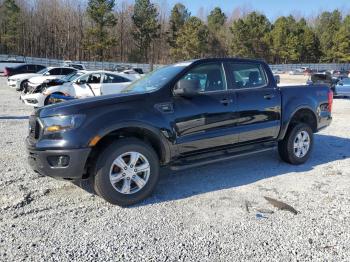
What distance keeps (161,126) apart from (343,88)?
1906 centimetres

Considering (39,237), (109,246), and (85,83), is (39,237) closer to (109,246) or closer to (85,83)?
(109,246)

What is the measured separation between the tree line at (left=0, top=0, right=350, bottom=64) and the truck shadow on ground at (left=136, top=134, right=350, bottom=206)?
181 ft

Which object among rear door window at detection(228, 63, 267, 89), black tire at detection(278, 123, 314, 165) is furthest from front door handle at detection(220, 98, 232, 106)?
black tire at detection(278, 123, 314, 165)

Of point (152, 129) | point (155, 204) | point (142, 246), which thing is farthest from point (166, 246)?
point (152, 129)

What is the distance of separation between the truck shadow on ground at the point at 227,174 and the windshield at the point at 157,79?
140cm

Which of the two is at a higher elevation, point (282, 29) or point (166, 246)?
point (282, 29)

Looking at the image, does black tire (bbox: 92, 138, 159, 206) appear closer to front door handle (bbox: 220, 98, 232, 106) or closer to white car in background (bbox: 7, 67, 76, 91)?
front door handle (bbox: 220, 98, 232, 106)

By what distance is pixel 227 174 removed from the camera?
5945mm

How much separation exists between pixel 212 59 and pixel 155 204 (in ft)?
7.61

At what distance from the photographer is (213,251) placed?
11.7 ft

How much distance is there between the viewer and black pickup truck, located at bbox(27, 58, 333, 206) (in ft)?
14.3

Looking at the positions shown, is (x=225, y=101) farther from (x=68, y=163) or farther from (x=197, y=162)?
(x=68, y=163)

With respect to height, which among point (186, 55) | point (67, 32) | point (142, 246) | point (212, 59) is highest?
point (67, 32)

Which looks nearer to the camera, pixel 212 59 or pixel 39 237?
pixel 39 237
